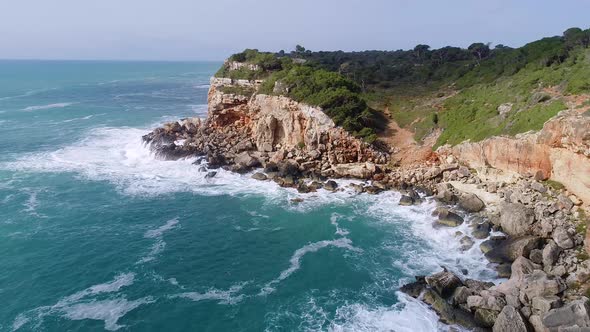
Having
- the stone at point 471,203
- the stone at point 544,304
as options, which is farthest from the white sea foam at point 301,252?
the stone at point 544,304

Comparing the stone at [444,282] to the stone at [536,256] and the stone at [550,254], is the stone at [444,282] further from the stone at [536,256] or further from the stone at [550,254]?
the stone at [550,254]

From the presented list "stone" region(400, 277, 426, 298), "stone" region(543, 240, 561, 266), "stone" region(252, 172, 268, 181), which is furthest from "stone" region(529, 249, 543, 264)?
"stone" region(252, 172, 268, 181)

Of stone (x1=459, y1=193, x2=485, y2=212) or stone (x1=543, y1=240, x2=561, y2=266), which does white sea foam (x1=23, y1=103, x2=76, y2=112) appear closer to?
stone (x1=459, y1=193, x2=485, y2=212)

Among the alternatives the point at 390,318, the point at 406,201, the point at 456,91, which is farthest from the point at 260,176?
the point at 456,91

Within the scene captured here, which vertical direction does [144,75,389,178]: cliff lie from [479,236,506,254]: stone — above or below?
above

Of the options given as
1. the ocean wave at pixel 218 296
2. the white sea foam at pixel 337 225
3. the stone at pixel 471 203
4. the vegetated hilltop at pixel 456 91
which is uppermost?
the vegetated hilltop at pixel 456 91

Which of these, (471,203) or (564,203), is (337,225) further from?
(564,203)
